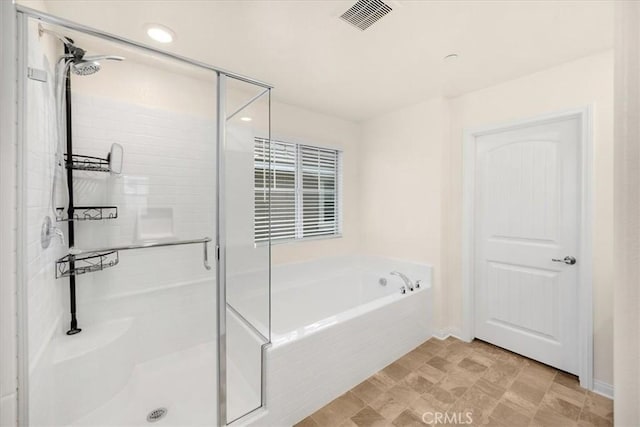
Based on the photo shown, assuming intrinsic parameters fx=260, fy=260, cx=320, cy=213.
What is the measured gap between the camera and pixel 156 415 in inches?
65.9

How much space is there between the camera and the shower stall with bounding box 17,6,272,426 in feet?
4.37

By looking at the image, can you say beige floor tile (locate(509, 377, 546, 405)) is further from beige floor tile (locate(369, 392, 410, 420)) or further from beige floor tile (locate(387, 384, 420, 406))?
beige floor tile (locate(369, 392, 410, 420))

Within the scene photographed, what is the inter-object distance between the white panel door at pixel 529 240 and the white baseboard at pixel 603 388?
161mm

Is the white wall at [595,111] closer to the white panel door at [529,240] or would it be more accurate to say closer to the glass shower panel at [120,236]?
the white panel door at [529,240]

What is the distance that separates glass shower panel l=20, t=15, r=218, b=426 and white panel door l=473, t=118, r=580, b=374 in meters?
2.52

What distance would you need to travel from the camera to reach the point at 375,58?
6.66 ft

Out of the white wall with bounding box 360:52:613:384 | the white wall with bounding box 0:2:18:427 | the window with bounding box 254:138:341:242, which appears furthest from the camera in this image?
the window with bounding box 254:138:341:242

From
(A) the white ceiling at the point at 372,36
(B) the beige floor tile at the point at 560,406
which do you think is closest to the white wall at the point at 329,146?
(A) the white ceiling at the point at 372,36

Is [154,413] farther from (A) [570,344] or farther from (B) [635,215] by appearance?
(A) [570,344]

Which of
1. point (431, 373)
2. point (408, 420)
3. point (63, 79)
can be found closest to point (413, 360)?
point (431, 373)

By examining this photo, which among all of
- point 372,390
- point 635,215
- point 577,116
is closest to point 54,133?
point 635,215

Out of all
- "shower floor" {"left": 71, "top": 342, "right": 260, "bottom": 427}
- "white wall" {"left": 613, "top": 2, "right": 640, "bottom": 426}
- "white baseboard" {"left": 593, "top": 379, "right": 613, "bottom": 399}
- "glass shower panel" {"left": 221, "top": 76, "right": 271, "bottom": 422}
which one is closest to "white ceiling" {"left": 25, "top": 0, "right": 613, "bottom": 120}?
"glass shower panel" {"left": 221, "top": 76, "right": 271, "bottom": 422}

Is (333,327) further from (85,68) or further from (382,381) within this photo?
(85,68)

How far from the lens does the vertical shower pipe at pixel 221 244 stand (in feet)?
5.07
